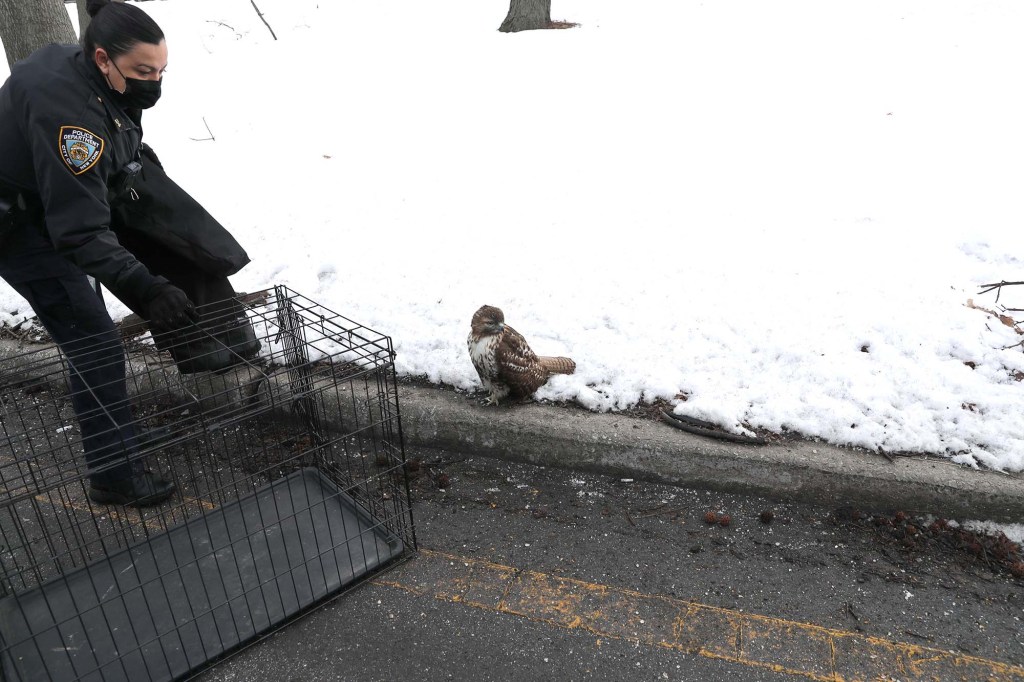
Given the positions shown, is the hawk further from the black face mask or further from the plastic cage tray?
the black face mask

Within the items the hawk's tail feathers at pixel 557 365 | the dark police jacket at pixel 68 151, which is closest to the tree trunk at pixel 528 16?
the hawk's tail feathers at pixel 557 365

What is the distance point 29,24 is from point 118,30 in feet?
11.7

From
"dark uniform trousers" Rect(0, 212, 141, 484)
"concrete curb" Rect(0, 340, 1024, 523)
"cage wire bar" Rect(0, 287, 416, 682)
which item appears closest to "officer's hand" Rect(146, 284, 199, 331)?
"cage wire bar" Rect(0, 287, 416, 682)

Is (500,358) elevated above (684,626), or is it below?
above

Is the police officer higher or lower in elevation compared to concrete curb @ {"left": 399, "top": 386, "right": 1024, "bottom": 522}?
higher

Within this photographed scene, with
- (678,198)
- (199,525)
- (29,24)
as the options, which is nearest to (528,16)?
(678,198)

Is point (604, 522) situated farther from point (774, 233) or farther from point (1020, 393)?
point (774, 233)

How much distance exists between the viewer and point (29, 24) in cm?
550

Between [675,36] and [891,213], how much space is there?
16.9 ft

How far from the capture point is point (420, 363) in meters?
4.60

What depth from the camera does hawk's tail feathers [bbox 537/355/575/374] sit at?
4.28m

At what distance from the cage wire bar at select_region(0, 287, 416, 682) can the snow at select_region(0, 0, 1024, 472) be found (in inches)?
41.8

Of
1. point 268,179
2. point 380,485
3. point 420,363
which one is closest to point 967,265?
point 420,363

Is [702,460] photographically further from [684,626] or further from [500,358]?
[500,358]
